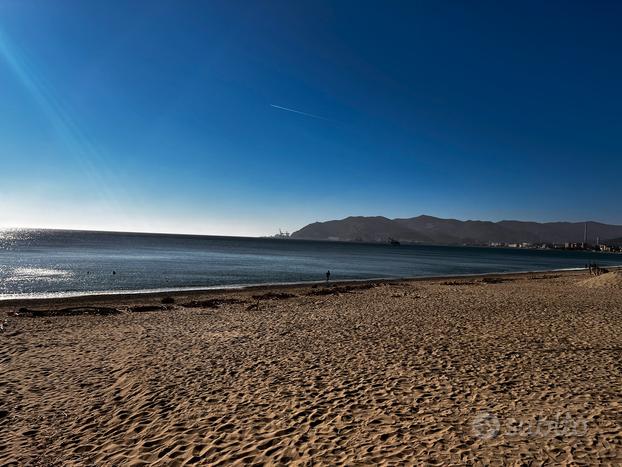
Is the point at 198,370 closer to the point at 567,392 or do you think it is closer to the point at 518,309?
the point at 567,392

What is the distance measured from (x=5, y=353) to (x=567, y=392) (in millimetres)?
16038

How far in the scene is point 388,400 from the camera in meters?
7.88

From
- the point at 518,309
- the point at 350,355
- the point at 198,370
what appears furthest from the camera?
the point at 518,309

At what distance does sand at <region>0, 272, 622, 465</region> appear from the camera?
6188 millimetres

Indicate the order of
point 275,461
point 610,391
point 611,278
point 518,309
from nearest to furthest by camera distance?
point 275,461, point 610,391, point 518,309, point 611,278

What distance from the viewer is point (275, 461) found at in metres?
5.82

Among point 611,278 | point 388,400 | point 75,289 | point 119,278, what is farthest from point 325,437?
point 119,278

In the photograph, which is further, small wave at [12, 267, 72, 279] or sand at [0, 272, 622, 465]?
small wave at [12, 267, 72, 279]

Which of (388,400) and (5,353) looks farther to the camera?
(5,353)

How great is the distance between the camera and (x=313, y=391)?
8.56 meters

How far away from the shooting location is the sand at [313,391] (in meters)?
6.19

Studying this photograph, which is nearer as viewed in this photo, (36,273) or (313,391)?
(313,391)

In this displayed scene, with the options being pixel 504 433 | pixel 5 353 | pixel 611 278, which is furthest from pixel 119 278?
pixel 611 278

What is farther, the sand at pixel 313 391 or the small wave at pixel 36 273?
the small wave at pixel 36 273
